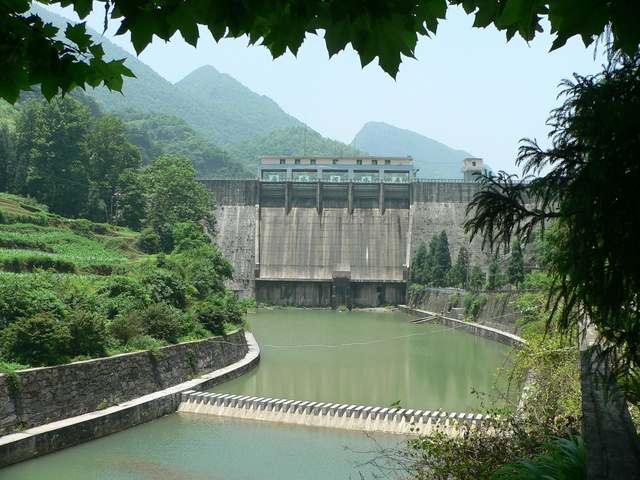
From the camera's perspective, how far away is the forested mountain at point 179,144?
267ft

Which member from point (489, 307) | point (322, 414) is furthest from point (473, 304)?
A: point (322, 414)

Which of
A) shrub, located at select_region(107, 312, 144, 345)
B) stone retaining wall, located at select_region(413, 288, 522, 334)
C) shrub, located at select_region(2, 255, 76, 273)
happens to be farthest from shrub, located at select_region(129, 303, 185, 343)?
stone retaining wall, located at select_region(413, 288, 522, 334)

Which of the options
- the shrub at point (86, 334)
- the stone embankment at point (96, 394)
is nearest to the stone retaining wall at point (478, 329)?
the stone embankment at point (96, 394)

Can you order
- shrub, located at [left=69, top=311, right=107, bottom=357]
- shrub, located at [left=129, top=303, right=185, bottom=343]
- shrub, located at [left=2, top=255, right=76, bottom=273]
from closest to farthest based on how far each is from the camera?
shrub, located at [left=69, top=311, right=107, bottom=357] < shrub, located at [left=129, top=303, right=185, bottom=343] < shrub, located at [left=2, top=255, right=76, bottom=273]

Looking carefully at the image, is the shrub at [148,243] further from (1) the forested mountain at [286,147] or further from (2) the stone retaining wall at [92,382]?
(1) the forested mountain at [286,147]

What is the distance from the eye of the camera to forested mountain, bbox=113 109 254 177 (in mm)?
81500

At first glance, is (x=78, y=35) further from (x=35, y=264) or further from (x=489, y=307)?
(x=489, y=307)

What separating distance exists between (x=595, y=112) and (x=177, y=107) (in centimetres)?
16803

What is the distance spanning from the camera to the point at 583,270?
391 centimetres

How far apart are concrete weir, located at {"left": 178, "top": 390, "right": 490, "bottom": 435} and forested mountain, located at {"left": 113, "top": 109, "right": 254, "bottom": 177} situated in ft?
220

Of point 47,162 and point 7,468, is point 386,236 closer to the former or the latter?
point 47,162

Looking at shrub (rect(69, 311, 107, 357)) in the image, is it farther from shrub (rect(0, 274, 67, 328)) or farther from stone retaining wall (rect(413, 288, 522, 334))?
stone retaining wall (rect(413, 288, 522, 334))

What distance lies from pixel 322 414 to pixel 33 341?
207 inches

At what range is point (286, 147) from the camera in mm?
118312
